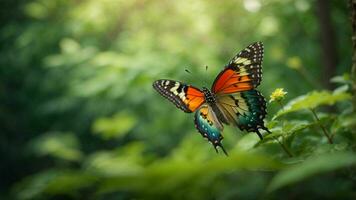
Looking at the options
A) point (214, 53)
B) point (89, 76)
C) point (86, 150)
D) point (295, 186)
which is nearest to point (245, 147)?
point (295, 186)

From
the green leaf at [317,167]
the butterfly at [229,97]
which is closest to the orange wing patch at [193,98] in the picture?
the butterfly at [229,97]

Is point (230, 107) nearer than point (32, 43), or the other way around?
point (230, 107)

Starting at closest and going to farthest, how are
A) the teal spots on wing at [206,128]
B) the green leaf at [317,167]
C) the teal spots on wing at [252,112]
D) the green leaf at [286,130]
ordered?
the green leaf at [317,167]
the green leaf at [286,130]
the teal spots on wing at [252,112]
the teal spots on wing at [206,128]

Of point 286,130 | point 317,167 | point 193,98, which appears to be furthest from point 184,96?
point 317,167

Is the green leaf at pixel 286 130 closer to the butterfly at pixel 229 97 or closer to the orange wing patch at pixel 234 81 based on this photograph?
the butterfly at pixel 229 97

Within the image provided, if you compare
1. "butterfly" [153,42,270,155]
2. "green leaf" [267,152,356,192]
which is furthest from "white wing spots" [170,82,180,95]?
"green leaf" [267,152,356,192]

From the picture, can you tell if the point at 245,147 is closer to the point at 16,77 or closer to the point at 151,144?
the point at 151,144

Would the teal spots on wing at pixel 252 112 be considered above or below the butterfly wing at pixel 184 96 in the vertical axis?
below
